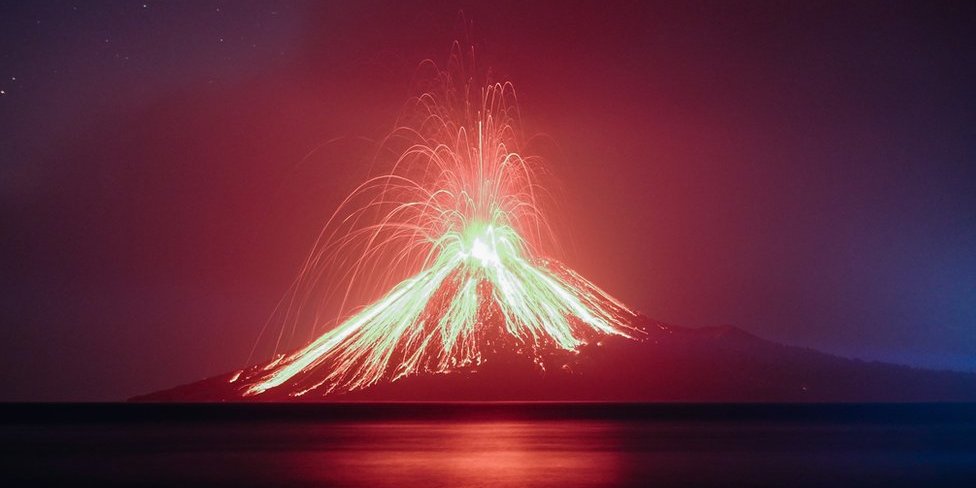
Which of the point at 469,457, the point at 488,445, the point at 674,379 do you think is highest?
the point at 674,379

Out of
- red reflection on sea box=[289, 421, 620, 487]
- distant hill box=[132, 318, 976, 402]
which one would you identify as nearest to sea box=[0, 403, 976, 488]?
red reflection on sea box=[289, 421, 620, 487]

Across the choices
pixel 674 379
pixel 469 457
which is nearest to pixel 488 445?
pixel 469 457

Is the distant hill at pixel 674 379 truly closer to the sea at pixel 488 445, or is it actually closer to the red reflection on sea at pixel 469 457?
the sea at pixel 488 445

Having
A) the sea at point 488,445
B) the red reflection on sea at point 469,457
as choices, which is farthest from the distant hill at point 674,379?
the red reflection on sea at point 469,457

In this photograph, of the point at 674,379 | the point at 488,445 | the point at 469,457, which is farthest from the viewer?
the point at 674,379

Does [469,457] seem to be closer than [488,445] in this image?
Yes

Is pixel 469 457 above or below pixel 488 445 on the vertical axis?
below

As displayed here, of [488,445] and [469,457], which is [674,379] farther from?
[469,457]
